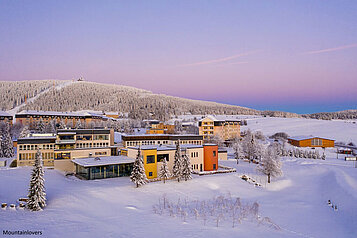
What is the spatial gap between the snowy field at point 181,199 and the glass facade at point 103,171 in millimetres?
1409

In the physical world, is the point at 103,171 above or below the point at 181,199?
above

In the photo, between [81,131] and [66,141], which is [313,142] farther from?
[66,141]

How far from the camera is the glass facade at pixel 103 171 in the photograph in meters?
35.4

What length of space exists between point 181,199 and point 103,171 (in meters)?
13.7

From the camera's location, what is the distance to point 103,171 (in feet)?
120

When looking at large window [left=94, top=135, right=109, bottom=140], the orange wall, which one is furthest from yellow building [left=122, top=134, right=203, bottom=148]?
the orange wall

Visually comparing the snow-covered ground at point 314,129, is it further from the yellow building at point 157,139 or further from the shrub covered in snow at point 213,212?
the shrub covered in snow at point 213,212

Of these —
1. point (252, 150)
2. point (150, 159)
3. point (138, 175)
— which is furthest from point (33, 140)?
point (252, 150)

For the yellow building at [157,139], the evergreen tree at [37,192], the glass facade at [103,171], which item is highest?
the yellow building at [157,139]

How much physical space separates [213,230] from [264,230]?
13.8 feet

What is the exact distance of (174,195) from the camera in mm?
29406

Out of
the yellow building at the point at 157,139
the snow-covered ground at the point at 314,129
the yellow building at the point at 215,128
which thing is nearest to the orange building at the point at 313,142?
the snow-covered ground at the point at 314,129

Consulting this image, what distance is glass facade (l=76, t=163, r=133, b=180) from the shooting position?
35438 mm

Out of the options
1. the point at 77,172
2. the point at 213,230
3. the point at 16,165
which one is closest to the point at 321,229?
the point at 213,230
